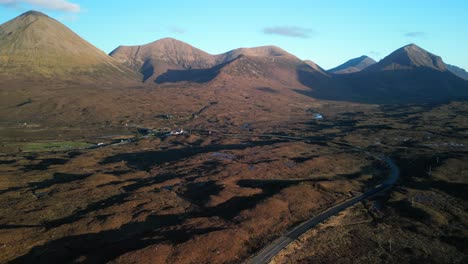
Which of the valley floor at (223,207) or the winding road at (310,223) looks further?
the valley floor at (223,207)

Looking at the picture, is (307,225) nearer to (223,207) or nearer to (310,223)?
(310,223)

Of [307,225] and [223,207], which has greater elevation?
[307,225]

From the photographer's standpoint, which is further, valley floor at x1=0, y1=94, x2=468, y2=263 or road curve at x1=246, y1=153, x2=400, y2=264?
valley floor at x1=0, y1=94, x2=468, y2=263

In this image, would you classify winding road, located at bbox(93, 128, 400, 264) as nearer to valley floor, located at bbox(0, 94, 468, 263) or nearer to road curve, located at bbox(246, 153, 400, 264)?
road curve, located at bbox(246, 153, 400, 264)

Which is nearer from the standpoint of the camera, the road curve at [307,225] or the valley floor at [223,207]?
the road curve at [307,225]

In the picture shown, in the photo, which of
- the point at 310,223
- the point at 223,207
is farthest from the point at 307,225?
the point at 223,207

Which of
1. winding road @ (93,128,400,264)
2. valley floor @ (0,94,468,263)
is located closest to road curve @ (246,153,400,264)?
winding road @ (93,128,400,264)

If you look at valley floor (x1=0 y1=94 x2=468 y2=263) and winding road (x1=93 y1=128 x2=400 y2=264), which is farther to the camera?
valley floor (x1=0 y1=94 x2=468 y2=263)

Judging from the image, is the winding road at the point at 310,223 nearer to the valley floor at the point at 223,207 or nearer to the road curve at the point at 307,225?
the road curve at the point at 307,225

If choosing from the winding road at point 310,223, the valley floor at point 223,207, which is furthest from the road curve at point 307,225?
the valley floor at point 223,207
